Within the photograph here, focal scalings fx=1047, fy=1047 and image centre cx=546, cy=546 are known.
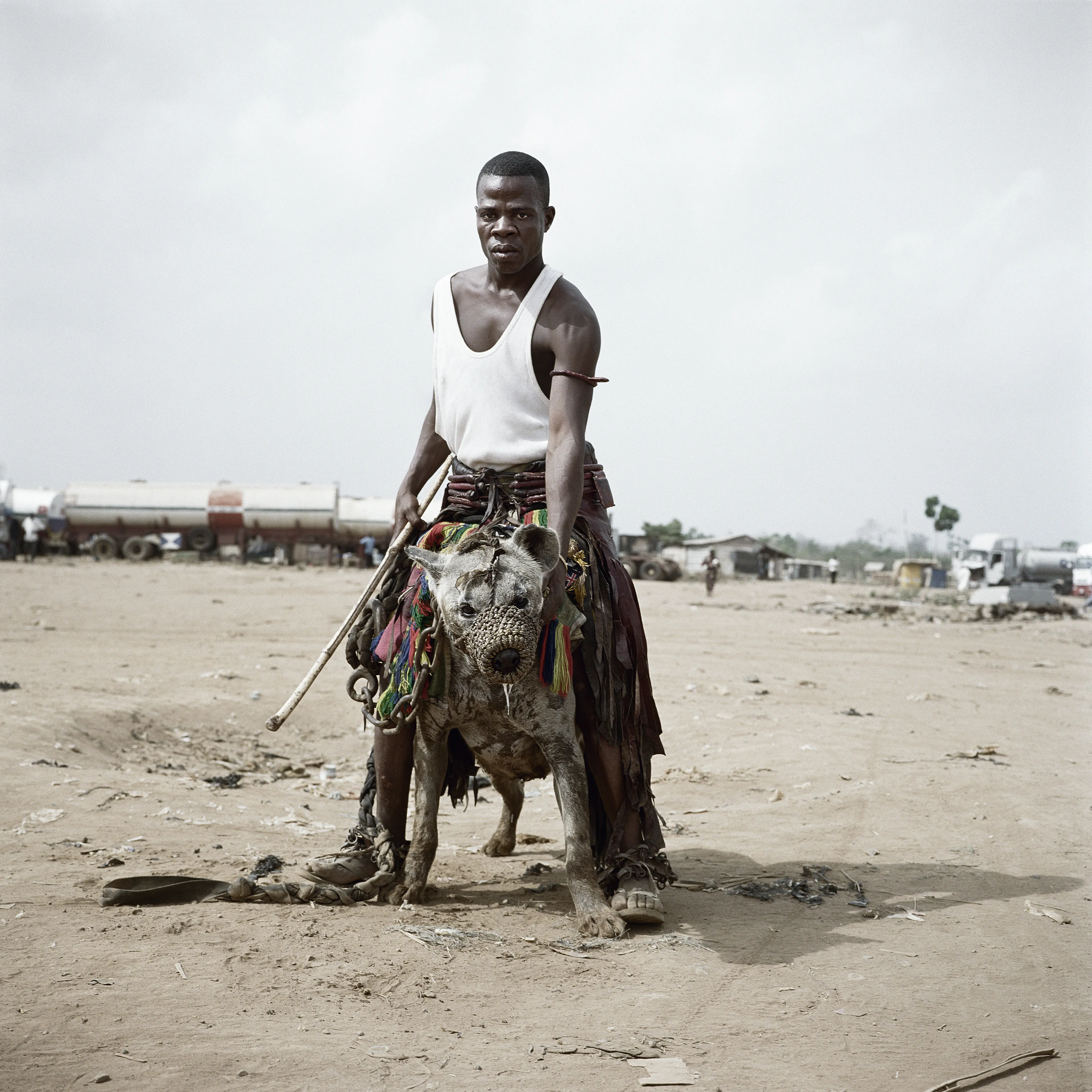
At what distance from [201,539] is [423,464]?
3740cm

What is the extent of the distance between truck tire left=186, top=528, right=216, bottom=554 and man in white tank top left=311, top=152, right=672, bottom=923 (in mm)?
37609

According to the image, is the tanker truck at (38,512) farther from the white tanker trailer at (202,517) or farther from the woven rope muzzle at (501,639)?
the woven rope muzzle at (501,639)

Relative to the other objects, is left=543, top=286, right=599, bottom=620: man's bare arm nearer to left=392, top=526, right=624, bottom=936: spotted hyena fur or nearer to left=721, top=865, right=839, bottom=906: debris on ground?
left=392, top=526, right=624, bottom=936: spotted hyena fur

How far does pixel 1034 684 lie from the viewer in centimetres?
1270

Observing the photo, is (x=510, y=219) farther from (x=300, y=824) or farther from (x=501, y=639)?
(x=300, y=824)

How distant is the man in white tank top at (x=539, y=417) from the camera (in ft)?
13.9

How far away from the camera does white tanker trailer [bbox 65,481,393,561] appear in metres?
39.5

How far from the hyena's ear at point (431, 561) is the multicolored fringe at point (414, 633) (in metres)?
0.18

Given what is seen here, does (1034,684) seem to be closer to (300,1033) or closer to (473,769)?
(473,769)

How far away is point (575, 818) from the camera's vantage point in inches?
163

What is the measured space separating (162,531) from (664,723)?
3500 cm

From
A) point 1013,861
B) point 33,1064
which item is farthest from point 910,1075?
point 1013,861

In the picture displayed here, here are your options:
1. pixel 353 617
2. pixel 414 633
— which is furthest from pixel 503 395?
pixel 353 617

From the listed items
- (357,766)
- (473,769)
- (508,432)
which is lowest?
(357,766)
